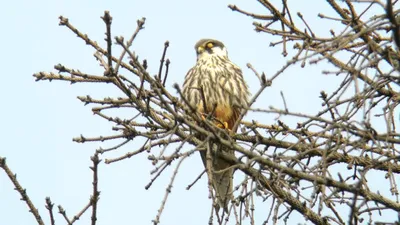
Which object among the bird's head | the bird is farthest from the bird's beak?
the bird

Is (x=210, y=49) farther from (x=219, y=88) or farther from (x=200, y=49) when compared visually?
(x=219, y=88)

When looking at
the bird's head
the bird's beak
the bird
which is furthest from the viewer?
the bird's beak

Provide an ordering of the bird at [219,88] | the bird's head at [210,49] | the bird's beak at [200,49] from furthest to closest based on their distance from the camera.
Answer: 1. the bird's beak at [200,49]
2. the bird's head at [210,49]
3. the bird at [219,88]

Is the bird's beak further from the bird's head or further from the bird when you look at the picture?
the bird

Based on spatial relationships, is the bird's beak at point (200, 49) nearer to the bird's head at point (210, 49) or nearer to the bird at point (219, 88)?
the bird's head at point (210, 49)

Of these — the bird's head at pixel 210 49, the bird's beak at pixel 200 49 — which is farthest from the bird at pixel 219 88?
the bird's beak at pixel 200 49

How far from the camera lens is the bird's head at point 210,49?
630 cm

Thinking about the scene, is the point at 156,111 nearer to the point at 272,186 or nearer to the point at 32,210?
the point at 272,186

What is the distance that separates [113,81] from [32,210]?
92 cm

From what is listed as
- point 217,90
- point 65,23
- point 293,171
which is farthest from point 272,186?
point 217,90

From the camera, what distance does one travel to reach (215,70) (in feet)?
19.3

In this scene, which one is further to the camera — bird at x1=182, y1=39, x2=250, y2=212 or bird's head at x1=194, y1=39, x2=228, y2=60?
bird's head at x1=194, y1=39, x2=228, y2=60

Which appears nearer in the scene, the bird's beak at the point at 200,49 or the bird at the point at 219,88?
the bird at the point at 219,88

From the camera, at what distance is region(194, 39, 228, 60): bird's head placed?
630 cm
